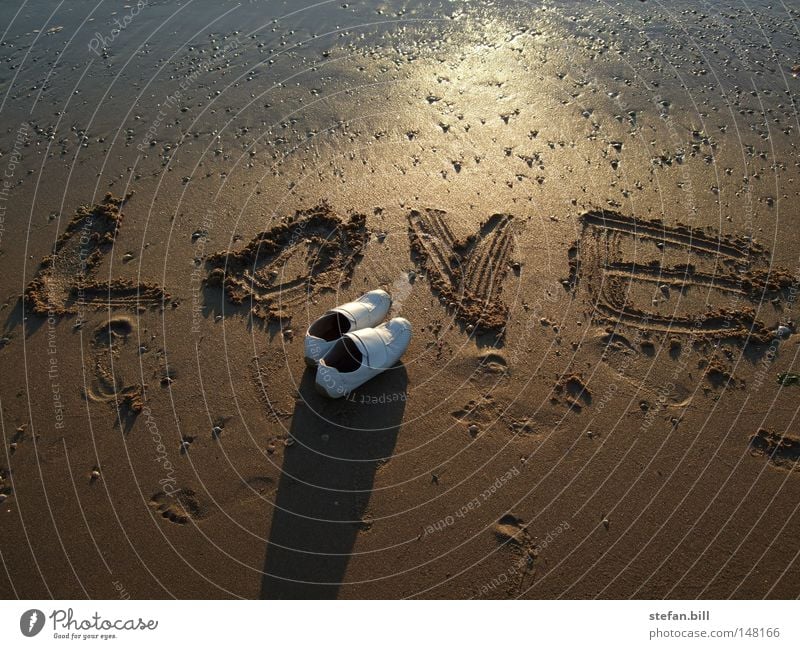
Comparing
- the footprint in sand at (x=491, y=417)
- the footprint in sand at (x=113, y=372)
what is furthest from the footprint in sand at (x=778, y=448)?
the footprint in sand at (x=113, y=372)

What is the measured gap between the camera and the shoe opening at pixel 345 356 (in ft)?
19.9

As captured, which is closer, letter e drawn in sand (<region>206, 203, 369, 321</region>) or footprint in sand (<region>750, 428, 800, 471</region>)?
footprint in sand (<region>750, 428, 800, 471</region>)

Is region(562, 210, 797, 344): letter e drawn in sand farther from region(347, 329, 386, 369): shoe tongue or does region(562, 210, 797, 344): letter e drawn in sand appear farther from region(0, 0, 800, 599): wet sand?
region(347, 329, 386, 369): shoe tongue

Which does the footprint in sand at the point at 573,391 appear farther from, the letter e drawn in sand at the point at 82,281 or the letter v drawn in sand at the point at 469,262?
the letter e drawn in sand at the point at 82,281

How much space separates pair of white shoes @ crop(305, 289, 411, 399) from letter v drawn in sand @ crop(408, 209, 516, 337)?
0.89 meters

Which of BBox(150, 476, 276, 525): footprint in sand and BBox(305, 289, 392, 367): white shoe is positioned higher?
BBox(305, 289, 392, 367): white shoe

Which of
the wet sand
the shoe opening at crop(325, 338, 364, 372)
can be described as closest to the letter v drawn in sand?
the wet sand

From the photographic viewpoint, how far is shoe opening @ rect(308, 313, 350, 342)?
6.21 meters

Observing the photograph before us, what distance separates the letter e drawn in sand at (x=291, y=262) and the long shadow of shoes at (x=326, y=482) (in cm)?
124

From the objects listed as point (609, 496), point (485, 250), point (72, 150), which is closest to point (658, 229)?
point (485, 250)

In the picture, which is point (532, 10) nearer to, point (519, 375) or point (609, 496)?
point (519, 375)

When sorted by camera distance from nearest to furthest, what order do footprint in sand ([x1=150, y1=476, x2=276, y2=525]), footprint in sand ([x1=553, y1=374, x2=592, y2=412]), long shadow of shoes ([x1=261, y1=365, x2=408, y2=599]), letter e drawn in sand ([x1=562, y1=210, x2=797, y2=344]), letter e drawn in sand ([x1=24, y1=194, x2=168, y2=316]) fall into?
long shadow of shoes ([x1=261, y1=365, x2=408, y2=599])
footprint in sand ([x1=150, y1=476, x2=276, y2=525])
footprint in sand ([x1=553, y1=374, x2=592, y2=412])
letter e drawn in sand ([x1=562, y1=210, x2=797, y2=344])
letter e drawn in sand ([x1=24, y1=194, x2=168, y2=316])

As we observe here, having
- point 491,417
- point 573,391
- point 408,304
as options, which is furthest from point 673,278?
point 408,304

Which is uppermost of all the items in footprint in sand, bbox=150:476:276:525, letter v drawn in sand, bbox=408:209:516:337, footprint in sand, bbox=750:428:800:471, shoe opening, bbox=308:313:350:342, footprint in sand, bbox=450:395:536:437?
letter v drawn in sand, bbox=408:209:516:337
